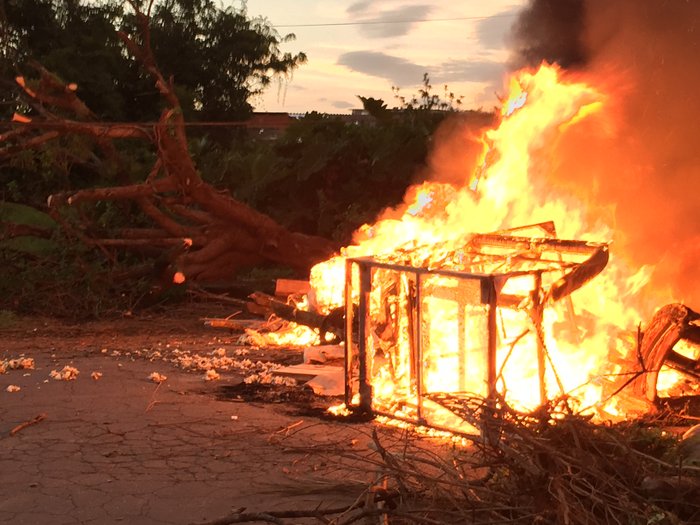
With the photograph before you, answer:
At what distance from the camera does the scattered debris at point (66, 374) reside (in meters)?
9.76

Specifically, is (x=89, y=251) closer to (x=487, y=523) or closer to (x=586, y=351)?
(x=586, y=351)

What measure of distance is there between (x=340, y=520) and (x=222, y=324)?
8.23m

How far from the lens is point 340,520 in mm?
5383

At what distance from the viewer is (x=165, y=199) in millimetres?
14508

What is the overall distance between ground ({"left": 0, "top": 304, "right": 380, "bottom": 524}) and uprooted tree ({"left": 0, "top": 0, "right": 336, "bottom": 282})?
3.65m

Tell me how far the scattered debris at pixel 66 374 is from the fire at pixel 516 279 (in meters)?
3.54

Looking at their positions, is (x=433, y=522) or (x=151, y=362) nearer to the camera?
(x=433, y=522)

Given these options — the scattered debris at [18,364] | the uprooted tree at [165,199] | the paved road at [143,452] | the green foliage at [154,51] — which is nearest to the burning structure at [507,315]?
the paved road at [143,452]

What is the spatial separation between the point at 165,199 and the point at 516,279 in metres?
8.18

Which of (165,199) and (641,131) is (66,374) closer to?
(165,199)

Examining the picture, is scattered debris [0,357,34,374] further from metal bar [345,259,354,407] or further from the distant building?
the distant building

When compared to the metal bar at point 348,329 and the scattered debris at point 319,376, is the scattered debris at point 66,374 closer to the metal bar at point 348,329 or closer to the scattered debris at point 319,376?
the scattered debris at point 319,376

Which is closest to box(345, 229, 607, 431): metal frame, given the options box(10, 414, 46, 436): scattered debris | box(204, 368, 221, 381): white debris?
box(204, 368, 221, 381): white debris

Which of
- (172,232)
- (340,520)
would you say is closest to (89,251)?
(172,232)
